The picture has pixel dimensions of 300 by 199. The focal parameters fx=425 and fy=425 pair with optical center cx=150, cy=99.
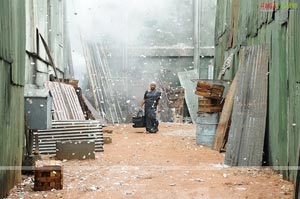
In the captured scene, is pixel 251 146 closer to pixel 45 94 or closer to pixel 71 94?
pixel 45 94

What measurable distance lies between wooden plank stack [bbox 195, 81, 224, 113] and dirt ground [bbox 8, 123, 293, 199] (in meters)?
1.20

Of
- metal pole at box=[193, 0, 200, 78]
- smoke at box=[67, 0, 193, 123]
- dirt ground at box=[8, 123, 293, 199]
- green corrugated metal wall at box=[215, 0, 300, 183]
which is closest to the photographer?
dirt ground at box=[8, 123, 293, 199]

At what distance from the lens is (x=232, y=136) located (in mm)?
8336

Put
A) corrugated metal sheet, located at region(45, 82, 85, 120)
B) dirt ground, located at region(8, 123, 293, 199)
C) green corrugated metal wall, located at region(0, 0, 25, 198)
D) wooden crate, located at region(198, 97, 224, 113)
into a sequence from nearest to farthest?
green corrugated metal wall, located at region(0, 0, 25, 198) → dirt ground, located at region(8, 123, 293, 199) → wooden crate, located at region(198, 97, 224, 113) → corrugated metal sheet, located at region(45, 82, 85, 120)

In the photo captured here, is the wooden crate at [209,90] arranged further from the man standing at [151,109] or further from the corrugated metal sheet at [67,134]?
the man standing at [151,109]

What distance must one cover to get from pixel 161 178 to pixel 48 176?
1.89m

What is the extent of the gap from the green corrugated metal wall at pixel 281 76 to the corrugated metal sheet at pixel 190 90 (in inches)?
385

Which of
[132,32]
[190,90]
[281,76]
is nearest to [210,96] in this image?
[281,76]

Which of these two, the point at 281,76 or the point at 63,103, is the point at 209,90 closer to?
the point at 281,76

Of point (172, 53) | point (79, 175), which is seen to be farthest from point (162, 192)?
point (172, 53)

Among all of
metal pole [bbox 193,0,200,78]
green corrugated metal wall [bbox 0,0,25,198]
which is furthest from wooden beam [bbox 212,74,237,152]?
metal pole [bbox 193,0,200,78]

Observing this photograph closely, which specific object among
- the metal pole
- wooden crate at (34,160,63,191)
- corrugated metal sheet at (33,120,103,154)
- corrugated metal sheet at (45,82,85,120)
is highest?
the metal pole

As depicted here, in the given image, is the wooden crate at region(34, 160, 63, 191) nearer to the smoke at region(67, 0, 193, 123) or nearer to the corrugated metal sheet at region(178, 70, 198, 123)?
the corrugated metal sheet at region(178, 70, 198, 123)

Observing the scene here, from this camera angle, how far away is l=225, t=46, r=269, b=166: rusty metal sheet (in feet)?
26.2
